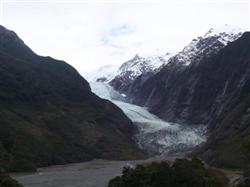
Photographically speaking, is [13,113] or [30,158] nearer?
[30,158]

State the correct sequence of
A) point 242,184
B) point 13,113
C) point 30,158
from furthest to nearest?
point 13,113 < point 30,158 < point 242,184

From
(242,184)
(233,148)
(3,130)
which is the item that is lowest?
(242,184)

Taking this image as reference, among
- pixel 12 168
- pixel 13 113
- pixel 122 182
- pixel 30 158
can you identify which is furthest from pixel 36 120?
pixel 122 182

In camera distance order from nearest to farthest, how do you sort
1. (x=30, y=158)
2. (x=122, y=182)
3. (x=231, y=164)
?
(x=122, y=182)
(x=231, y=164)
(x=30, y=158)

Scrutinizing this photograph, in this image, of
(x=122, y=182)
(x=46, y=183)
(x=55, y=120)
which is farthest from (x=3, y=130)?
(x=122, y=182)

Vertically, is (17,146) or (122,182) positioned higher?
(17,146)

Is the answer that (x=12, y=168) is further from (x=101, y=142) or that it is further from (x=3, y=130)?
(x=101, y=142)

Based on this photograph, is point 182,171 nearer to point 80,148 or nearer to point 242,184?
point 242,184

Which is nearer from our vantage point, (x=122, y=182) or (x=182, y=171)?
(x=182, y=171)

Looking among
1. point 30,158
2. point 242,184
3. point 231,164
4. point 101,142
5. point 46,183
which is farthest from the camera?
point 101,142
